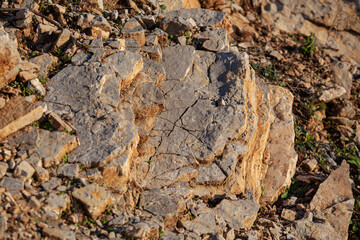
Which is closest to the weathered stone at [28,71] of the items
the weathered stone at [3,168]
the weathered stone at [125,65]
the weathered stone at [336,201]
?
the weathered stone at [125,65]

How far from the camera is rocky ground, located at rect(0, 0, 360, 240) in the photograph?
3.92 meters

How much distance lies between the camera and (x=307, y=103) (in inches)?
310

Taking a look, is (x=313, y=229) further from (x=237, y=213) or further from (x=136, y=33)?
(x=136, y=33)

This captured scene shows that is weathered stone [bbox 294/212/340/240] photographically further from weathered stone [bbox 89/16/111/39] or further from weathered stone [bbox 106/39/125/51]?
weathered stone [bbox 89/16/111/39]

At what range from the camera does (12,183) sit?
12.2 ft

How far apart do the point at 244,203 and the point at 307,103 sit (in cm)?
358

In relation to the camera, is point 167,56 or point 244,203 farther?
point 167,56

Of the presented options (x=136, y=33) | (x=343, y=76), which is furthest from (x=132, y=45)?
(x=343, y=76)

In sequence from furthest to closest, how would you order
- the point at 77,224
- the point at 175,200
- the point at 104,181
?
the point at 175,200 < the point at 104,181 < the point at 77,224

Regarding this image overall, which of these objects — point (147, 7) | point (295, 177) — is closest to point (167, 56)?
point (147, 7)

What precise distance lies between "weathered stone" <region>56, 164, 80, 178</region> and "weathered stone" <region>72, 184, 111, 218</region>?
20 centimetres

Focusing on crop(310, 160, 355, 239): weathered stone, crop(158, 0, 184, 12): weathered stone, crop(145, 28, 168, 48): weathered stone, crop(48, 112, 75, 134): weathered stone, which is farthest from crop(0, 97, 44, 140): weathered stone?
crop(310, 160, 355, 239): weathered stone

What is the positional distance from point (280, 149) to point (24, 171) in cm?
400

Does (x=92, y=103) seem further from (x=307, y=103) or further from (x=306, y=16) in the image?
(x=306, y=16)
